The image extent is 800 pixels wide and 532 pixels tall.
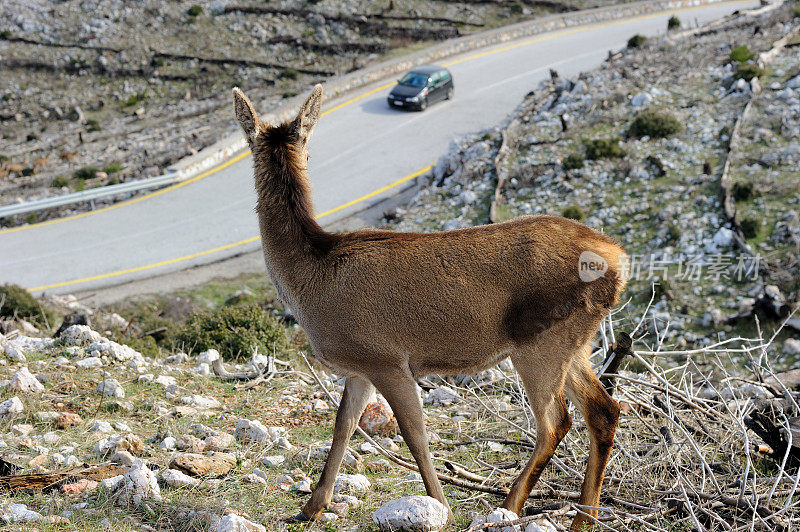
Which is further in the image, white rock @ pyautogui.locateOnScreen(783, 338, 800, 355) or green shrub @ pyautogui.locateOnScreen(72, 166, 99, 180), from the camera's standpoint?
green shrub @ pyautogui.locateOnScreen(72, 166, 99, 180)

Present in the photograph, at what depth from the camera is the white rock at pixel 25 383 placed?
9.61 meters

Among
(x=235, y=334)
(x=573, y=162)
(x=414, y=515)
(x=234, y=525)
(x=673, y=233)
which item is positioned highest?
(x=234, y=525)

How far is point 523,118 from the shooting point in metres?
31.7

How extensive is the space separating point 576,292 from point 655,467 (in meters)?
2.71

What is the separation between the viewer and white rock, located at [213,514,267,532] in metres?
6.49

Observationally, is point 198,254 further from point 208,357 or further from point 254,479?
point 254,479

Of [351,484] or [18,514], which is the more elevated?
[18,514]

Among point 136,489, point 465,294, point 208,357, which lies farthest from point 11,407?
point 465,294

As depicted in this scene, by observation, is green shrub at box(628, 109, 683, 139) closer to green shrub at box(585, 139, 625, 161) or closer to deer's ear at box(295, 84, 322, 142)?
green shrub at box(585, 139, 625, 161)

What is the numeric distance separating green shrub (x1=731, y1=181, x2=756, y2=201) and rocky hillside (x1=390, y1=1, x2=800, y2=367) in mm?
36

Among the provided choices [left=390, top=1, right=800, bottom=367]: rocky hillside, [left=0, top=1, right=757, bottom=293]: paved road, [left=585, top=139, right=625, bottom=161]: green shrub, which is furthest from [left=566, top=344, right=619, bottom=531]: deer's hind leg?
[left=585, top=139, right=625, bottom=161]: green shrub

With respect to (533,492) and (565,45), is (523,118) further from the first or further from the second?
(533,492)

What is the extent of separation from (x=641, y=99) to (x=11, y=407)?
962 inches

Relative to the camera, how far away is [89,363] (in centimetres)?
1097
